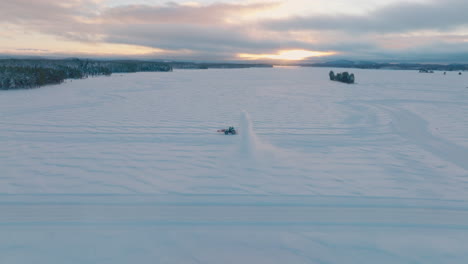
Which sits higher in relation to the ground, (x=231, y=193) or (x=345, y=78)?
(x=345, y=78)

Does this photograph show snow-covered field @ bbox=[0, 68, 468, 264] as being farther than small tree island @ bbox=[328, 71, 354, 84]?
No

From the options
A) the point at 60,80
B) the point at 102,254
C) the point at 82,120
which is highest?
the point at 60,80

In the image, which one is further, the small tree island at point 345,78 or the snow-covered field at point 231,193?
the small tree island at point 345,78

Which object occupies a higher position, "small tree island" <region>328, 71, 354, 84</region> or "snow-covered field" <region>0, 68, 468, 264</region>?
"small tree island" <region>328, 71, 354, 84</region>

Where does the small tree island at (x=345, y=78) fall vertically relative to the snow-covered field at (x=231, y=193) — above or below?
above

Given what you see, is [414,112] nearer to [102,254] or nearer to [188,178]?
[188,178]

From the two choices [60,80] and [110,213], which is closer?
[110,213]


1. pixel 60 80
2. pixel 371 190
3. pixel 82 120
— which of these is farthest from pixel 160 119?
pixel 60 80

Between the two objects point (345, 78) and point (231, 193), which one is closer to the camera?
point (231, 193)
